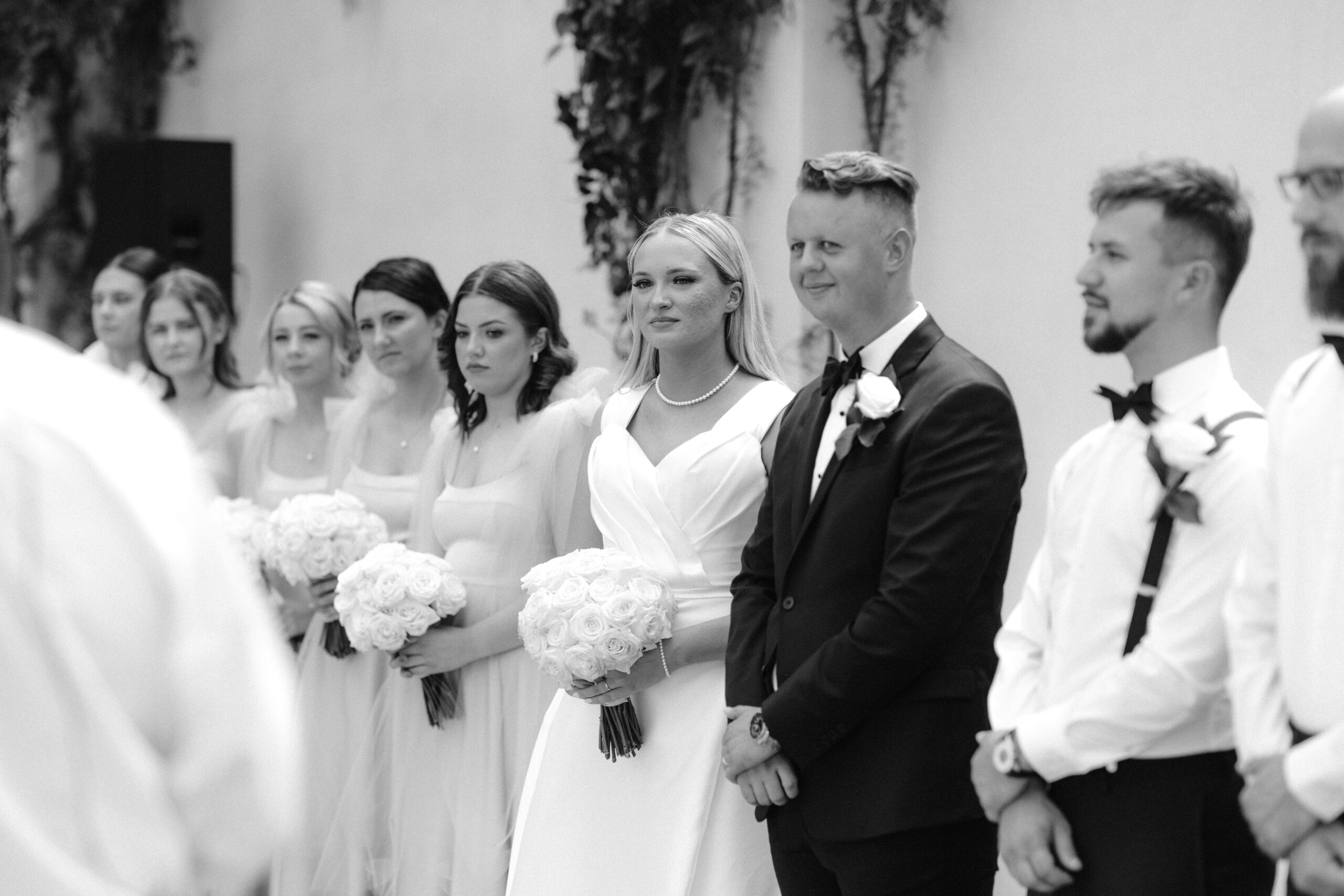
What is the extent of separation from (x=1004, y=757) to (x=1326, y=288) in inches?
33.5

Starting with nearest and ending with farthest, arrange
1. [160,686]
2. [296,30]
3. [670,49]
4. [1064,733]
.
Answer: [160,686] < [1064,733] < [670,49] < [296,30]

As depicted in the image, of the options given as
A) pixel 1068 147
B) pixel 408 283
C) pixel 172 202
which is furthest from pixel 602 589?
pixel 172 202

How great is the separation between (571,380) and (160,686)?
318 centimetres

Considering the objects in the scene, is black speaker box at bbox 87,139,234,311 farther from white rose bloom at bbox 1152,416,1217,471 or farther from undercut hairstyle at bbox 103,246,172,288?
white rose bloom at bbox 1152,416,1217,471

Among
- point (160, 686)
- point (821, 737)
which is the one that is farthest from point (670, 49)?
point (160, 686)

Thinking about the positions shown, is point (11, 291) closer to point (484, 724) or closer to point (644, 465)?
Answer: point (484, 724)

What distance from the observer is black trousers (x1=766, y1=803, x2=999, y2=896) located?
306cm

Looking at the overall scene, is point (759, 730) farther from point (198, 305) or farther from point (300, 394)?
point (198, 305)

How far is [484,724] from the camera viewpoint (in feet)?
14.8

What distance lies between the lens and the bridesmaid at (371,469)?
16.5 feet

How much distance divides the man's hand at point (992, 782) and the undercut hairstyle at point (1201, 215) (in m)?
0.77

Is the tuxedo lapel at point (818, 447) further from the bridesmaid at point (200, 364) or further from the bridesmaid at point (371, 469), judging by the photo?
the bridesmaid at point (200, 364)

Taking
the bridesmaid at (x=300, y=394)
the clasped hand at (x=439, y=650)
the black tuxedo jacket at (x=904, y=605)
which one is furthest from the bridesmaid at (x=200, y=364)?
the black tuxedo jacket at (x=904, y=605)

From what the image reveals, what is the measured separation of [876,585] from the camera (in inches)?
125
